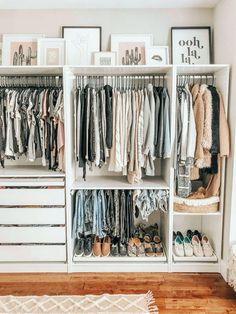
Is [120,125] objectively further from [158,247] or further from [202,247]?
[202,247]

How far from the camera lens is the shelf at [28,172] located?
2.52 metres

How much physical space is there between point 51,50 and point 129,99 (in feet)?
3.23

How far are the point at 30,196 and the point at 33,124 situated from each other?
0.62 metres

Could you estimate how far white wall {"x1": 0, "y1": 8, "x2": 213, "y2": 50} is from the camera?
287cm

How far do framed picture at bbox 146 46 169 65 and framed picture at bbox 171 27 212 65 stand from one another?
72 mm

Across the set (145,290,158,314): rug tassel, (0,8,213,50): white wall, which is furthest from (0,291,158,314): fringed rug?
(0,8,213,50): white wall

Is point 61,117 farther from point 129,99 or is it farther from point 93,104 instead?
point 129,99

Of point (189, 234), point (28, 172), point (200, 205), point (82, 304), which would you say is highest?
point (28, 172)

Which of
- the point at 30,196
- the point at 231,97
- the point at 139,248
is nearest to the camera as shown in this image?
the point at 231,97

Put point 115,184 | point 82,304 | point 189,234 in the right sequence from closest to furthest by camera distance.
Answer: point 82,304 < point 115,184 < point 189,234

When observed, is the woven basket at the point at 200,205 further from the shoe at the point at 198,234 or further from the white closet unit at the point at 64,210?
the shoe at the point at 198,234

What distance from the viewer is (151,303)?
2.19 meters

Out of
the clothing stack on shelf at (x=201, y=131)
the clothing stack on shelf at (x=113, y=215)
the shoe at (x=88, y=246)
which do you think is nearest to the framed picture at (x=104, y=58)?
the clothing stack on shelf at (x=201, y=131)

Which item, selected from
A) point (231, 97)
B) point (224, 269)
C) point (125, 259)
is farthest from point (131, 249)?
point (231, 97)
